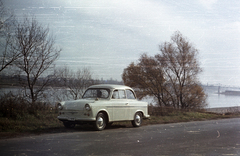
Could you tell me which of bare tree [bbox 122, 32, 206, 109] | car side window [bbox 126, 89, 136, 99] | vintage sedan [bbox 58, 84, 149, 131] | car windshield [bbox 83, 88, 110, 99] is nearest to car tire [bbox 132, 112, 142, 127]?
vintage sedan [bbox 58, 84, 149, 131]

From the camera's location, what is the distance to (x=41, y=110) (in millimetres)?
12016

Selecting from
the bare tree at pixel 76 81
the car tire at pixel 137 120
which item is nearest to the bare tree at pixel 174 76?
the bare tree at pixel 76 81

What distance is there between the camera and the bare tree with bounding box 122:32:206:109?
39.7 meters

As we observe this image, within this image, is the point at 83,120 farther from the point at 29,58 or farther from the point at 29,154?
the point at 29,58

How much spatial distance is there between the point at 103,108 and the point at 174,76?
3261 centimetres

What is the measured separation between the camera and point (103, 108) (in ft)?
32.2

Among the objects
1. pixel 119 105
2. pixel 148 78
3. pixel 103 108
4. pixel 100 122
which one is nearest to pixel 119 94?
pixel 119 105

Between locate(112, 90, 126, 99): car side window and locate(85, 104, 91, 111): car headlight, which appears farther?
locate(112, 90, 126, 99): car side window

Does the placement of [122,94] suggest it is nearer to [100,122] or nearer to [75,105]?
[100,122]

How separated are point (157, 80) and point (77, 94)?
69.9 ft

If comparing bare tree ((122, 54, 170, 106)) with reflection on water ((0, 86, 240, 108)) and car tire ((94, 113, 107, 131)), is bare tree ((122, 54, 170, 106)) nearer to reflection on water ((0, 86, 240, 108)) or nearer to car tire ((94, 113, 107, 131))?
reflection on water ((0, 86, 240, 108))

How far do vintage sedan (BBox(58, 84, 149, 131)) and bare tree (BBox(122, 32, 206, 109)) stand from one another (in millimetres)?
28710

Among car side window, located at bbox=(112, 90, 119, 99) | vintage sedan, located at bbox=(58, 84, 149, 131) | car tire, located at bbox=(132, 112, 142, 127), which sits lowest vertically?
car tire, located at bbox=(132, 112, 142, 127)

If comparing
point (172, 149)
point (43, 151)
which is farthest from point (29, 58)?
point (172, 149)
